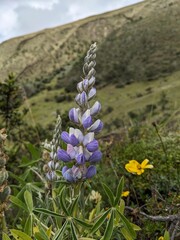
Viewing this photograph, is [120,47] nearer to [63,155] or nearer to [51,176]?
[51,176]

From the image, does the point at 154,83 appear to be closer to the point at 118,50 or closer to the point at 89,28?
the point at 118,50

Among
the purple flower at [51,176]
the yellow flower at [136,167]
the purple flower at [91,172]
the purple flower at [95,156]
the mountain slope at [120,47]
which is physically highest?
the purple flower at [95,156]

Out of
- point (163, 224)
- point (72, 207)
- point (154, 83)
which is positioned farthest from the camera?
point (154, 83)

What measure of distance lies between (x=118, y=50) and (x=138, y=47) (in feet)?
7.39

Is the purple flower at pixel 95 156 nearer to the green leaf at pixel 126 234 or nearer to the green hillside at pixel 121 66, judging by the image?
the green leaf at pixel 126 234

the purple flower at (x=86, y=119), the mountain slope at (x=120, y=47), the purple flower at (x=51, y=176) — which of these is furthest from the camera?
the mountain slope at (x=120, y=47)

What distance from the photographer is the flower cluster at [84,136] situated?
2.00 m

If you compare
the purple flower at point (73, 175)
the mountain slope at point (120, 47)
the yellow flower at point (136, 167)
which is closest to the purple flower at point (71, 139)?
the purple flower at point (73, 175)

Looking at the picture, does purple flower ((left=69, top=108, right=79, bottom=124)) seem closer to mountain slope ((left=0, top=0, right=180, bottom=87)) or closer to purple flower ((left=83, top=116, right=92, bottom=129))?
purple flower ((left=83, top=116, right=92, bottom=129))

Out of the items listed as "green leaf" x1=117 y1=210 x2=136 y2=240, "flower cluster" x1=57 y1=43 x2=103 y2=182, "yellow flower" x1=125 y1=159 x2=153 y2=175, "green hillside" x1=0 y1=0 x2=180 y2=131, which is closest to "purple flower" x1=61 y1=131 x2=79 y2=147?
"flower cluster" x1=57 y1=43 x2=103 y2=182

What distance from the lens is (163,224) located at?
287 centimetres

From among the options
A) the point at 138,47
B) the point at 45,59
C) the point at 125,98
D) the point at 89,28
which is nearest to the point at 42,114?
the point at 125,98

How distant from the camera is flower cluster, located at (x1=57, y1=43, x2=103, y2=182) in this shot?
Answer: 2.00 metres

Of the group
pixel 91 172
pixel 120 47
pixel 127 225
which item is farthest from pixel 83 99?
pixel 120 47
